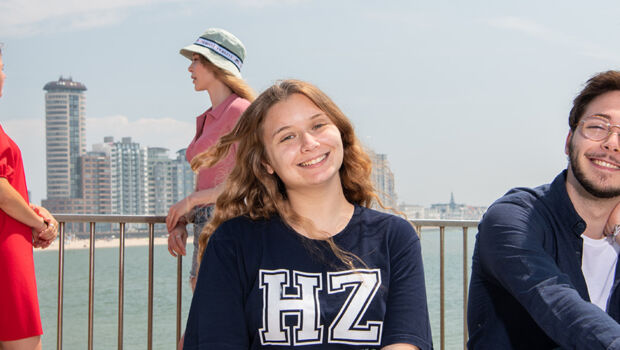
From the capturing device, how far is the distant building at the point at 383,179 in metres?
2.08

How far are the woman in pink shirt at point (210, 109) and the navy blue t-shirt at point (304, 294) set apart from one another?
3.56 feet

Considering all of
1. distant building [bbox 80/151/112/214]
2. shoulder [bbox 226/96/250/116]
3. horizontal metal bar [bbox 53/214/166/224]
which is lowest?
distant building [bbox 80/151/112/214]

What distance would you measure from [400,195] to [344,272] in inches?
30.6

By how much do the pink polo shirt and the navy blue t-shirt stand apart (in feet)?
→ 3.46

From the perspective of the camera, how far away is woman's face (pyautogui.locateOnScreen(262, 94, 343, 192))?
72.3 inches

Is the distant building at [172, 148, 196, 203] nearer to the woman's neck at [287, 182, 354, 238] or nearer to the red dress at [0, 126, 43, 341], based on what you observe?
the red dress at [0, 126, 43, 341]

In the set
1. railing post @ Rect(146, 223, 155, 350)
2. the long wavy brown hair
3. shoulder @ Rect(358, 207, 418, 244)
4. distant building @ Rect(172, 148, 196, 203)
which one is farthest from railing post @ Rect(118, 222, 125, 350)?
distant building @ Rect(172, 148, 196, 203)

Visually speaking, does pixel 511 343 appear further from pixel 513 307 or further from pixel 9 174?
pixel 9 174

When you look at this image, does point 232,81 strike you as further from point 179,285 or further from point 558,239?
point 558,239

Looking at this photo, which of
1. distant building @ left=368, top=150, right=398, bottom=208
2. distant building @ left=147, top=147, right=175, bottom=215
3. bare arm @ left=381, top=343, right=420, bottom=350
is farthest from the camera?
distant building @ left=147, top=147, right=175, bottom=215

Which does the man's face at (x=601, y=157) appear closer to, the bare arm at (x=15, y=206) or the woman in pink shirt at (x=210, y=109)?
the woman in pink shirt at (x=210, y=109)

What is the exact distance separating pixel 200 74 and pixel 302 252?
60.0 inches

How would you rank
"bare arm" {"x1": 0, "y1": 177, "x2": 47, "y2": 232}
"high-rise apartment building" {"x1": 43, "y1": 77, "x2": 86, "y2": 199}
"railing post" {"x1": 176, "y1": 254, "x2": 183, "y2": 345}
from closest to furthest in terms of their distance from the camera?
"bare arm" {"x1": 0, "y1": 177, "x2": 47, "y2": 232}
"railing post" {"x1": 176, "y1": 254, "x2": 183, "y2": 345}
"high-rise apartment building" {"x1": 43, "y1": 77, "x2": 86, "y2": 199}

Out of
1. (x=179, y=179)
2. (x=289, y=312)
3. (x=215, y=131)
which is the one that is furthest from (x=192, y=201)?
(x=179, y=179)
